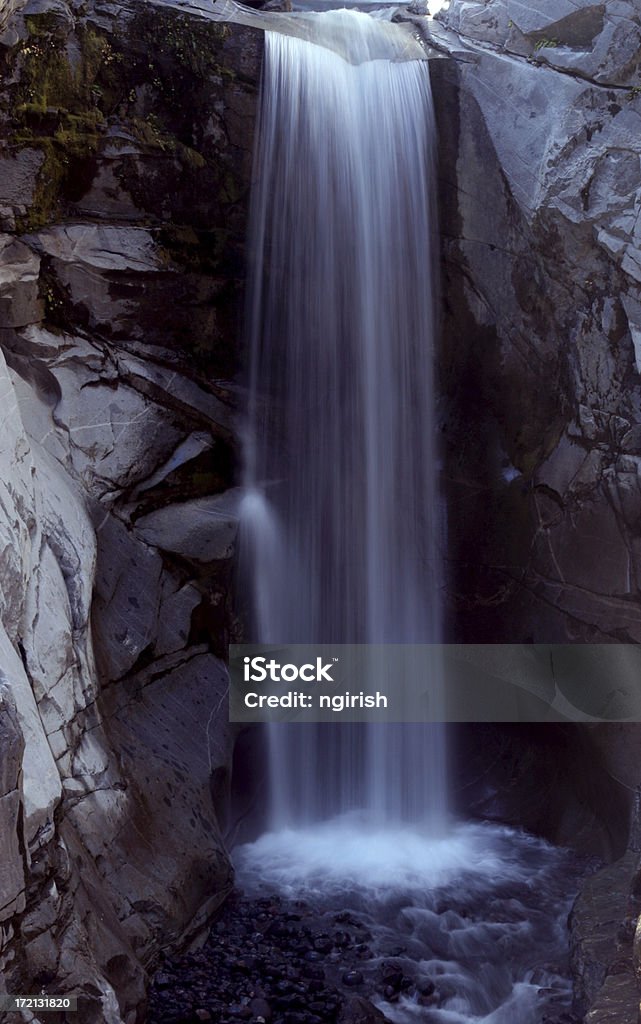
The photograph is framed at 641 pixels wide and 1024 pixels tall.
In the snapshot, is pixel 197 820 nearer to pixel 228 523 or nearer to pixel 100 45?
pixel 228 523

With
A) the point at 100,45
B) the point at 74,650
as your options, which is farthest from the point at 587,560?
the point at 100,45

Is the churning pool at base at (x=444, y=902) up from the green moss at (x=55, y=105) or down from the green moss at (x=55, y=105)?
down

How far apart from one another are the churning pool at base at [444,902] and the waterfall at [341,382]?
640 millimetres

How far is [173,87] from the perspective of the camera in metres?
8.91

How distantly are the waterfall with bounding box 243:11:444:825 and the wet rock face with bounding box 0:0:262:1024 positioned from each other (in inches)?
15.7

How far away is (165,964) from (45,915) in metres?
1.58

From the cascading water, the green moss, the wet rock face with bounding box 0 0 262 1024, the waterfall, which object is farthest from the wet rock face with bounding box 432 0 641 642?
the green moss

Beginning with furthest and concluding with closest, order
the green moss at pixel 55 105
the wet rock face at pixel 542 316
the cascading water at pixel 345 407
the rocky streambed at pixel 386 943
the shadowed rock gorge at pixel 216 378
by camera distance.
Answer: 1. the cascading water at pixel 345 407
2. the wet rock face at pixel 542 316
3. the green moss at pixel 55 105
4. the shadowed rock gorge at pixel 216 378
5. the rocky streambed at pixel 386 943

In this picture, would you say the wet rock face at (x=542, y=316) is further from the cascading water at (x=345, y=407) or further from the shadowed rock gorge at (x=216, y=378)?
the cascading water at (x=345, y=407)

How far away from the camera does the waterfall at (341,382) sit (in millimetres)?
9312

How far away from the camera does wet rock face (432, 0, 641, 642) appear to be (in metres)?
8.37

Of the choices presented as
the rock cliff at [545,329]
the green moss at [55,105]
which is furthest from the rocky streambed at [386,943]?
the green moss at [55,105]

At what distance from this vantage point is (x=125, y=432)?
834 cm

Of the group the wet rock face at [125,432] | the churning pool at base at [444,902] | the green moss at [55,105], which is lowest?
the churning pool at base at [444,902]
